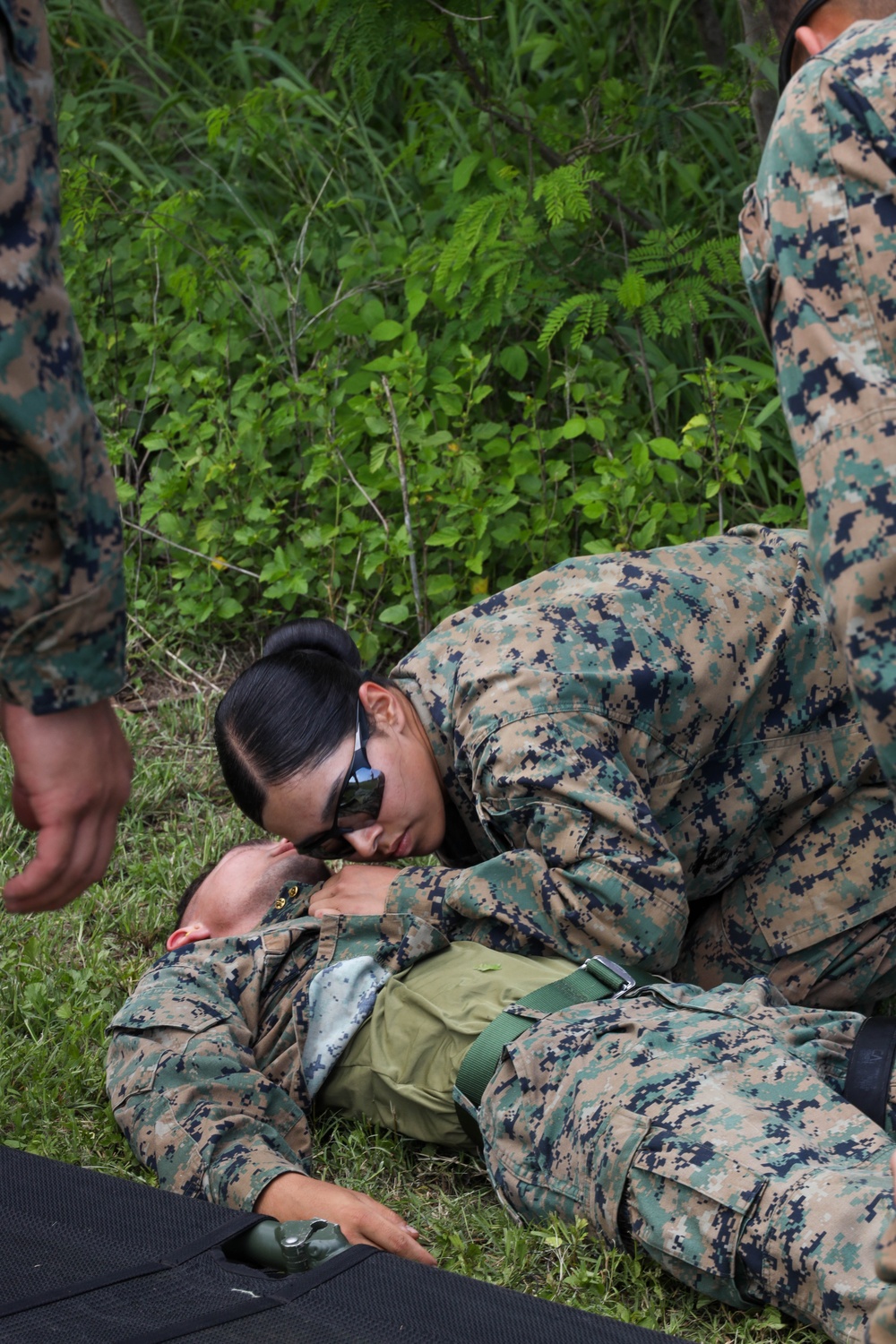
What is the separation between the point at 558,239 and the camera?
4.82 m

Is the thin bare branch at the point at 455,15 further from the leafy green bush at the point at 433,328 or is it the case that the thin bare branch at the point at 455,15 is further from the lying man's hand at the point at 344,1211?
the lying man's hand at the point at 344,1211

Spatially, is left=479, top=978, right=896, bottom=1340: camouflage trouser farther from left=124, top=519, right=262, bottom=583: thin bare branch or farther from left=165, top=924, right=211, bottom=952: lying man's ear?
left=124, top=519, right=262, bottom=583: thin bare branch

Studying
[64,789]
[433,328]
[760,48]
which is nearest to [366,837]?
[64,789]

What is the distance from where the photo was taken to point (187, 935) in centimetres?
300

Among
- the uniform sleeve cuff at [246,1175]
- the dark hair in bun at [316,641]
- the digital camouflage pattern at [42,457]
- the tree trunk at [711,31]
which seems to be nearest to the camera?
the digital camouflage pattern at [42,457]

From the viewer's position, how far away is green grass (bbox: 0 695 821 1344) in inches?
84.4

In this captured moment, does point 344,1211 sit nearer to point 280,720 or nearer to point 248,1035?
point 248,1035

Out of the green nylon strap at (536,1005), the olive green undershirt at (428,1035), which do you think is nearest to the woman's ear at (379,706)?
the olive green undershirt at (428,1035)

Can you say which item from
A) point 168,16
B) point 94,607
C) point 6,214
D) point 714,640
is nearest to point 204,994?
point 714,640

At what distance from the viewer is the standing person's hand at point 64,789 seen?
1508mm

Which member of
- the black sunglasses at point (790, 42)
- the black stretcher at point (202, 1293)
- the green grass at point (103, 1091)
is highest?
the black sunglasses at point (790, 42)

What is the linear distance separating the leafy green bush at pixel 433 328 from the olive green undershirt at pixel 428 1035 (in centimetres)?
190

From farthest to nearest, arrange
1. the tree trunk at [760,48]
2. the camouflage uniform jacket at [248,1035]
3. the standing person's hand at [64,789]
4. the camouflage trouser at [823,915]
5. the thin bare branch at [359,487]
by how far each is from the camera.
Answer: the thin bare branch at [359,487] < the tree trunk at [760,48] < the camouflage trouser at [823,915] < the camouflage uniform jacket at [248,1035] < the standing person's hand at [64,789]

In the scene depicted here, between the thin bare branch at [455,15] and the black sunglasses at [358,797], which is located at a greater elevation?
the thin bare branch at [455,15]
